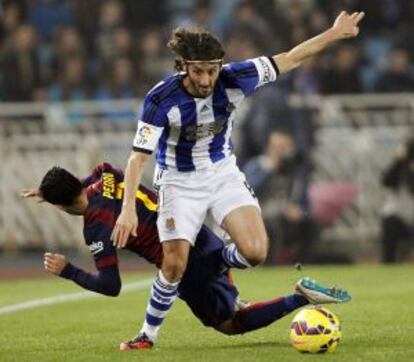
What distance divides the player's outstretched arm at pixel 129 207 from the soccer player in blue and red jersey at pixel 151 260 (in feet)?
1.19

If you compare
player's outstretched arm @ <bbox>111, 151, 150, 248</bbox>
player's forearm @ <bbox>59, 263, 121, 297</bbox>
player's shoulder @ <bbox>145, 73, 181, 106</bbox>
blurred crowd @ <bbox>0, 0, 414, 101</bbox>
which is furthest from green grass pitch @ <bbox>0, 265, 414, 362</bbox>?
blurred crowd @ <bbox>0, 0, 414, 101</bbox>

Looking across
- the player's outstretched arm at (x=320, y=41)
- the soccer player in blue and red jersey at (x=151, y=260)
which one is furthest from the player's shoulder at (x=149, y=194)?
the player's outstretched arm at (x=320, y=41)

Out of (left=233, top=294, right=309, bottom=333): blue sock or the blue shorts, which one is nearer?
(left=233, top=294, right=309, bottom=333): blue sock

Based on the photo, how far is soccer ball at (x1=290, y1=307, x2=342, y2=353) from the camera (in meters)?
8.21

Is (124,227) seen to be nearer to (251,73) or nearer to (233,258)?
(233,258)

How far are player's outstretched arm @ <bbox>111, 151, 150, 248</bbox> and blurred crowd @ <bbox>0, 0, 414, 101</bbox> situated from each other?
10504mm

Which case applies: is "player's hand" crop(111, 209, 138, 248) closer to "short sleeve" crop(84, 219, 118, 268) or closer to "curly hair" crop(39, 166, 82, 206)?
"short sleeve" crop(84, 219, 118, 268)

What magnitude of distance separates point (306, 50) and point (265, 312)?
1.76 metres

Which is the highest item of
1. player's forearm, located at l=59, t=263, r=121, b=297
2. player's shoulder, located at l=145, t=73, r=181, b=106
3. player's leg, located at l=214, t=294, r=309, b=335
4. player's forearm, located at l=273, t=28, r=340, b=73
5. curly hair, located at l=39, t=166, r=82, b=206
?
player's forearm, located at l=273, t=28, r=340, b=73

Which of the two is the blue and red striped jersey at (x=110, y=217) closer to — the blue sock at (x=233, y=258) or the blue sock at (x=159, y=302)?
the blue sock at (x=159, y=302)

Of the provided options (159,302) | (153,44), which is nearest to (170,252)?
(159,302)

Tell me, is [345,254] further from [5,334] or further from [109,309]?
[5,334]

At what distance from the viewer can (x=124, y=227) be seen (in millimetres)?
8180

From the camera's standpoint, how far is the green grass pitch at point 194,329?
8.44 metres
